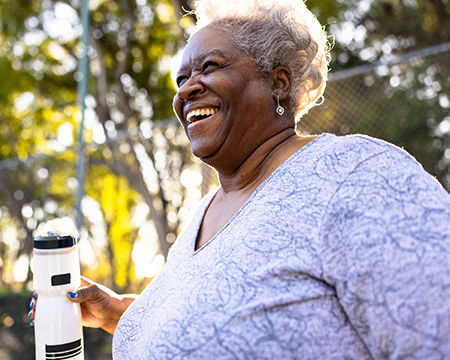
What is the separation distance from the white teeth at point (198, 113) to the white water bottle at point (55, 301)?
1.78 ft

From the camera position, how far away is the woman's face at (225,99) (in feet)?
4.44

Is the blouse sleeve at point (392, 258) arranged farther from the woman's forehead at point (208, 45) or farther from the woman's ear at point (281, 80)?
the woman's forehead at point (208, 45)

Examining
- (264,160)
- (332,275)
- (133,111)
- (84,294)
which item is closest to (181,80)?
(264,160)

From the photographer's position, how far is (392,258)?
0.86 metres

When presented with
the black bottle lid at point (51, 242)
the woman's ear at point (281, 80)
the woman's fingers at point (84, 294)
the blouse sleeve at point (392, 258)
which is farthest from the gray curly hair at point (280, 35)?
the woman's fingers at point (84, 294)

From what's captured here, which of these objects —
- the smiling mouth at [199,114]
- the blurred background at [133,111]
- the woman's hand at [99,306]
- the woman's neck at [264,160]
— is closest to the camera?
the woman's neck at [264,160]

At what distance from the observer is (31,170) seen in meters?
6.38

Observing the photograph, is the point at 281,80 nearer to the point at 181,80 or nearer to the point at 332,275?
the point at 181,80

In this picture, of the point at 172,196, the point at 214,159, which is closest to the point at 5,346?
the point at 172,196

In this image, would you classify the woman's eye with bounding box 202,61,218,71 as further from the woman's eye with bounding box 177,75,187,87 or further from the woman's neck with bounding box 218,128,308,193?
the woman's neck with bounding box 218,128,308,193

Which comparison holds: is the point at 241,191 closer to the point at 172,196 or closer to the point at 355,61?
the point at 172,196

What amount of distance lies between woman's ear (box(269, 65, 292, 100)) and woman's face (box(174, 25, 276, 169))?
0.08 feet

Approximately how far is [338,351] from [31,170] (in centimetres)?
623

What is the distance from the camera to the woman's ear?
1392mm
